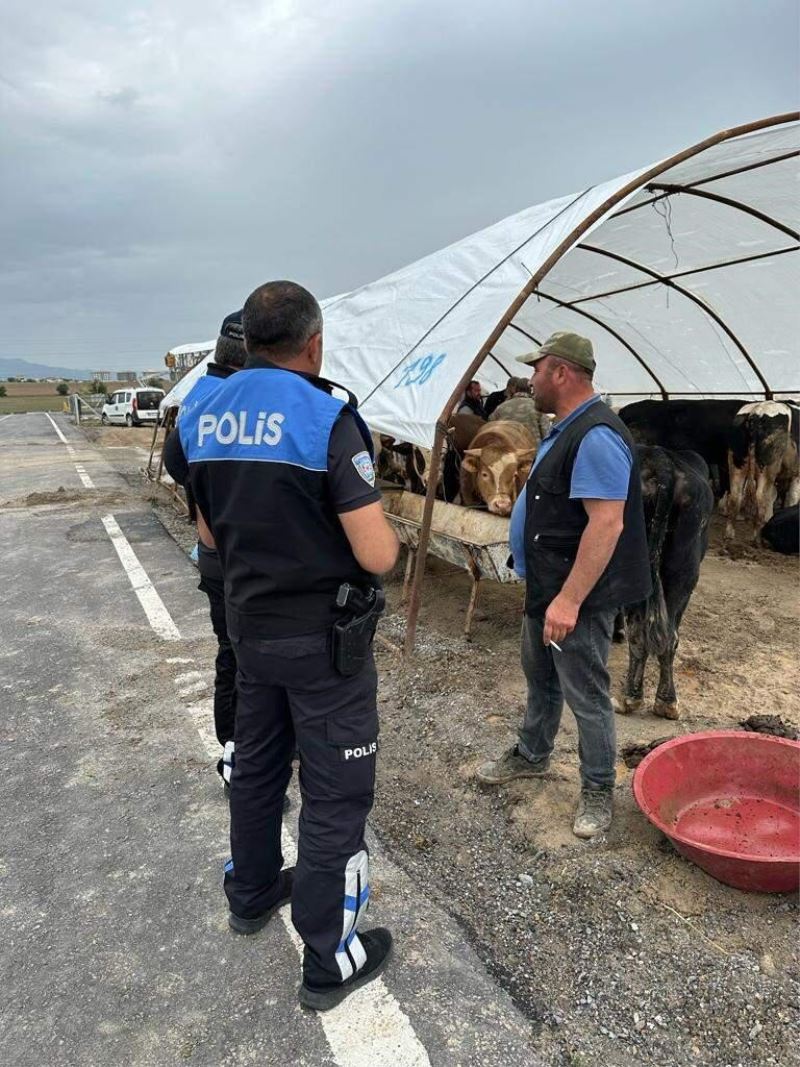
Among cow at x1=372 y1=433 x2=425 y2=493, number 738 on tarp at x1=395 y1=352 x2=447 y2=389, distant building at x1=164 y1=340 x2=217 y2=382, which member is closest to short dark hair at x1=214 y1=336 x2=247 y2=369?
number 738 on tarp at x1=395 y1=352 x2=447 y2=389

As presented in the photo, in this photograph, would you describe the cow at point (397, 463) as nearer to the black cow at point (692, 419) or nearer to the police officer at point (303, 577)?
the black cow at point (692, 419)

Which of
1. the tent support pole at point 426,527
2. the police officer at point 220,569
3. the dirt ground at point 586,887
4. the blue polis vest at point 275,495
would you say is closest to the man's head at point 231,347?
the police officer at point 220,569

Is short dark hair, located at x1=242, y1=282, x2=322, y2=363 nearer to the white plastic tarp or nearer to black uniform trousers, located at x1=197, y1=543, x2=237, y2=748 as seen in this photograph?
black uniform trousers, located at x1=197, y1=543, x2=237, y2=748

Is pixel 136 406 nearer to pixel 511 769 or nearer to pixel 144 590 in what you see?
pixel 144 590

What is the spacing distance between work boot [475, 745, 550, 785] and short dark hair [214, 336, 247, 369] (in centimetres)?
225

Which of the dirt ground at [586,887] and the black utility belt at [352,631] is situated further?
the dirt ground at [586,887]

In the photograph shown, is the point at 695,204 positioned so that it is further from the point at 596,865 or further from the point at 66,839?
the point at 66,839

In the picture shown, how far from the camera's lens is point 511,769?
129 inches

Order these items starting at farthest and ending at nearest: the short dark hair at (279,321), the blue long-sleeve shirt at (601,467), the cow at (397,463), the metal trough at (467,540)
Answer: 1. the cow at (397,463)
2. the metal trough at (467,540)
3. the blue long-sleeve shirt at (601,467)
4. the short dark hair at (279,321)

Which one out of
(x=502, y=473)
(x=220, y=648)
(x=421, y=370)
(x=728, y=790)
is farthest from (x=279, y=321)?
(x=502, y=473)

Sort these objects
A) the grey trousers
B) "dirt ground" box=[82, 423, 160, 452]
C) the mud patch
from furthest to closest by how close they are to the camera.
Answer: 1. "dirt ground" box=[82, 423, 160, 452]
2. the mud patch
3. the grey trousers

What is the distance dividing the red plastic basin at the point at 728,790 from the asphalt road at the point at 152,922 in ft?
3.09

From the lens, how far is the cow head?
5.39 metres

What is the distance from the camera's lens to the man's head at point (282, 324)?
1.89 metres
